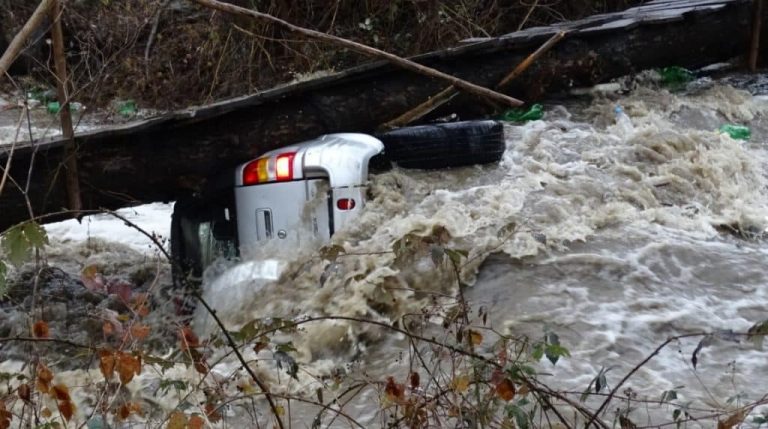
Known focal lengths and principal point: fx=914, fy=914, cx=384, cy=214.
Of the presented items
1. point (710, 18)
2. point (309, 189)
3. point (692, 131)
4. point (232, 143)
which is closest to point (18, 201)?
point (232, 143)

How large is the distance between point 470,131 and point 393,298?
1.89 meters

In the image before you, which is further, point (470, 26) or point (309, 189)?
point (470, 26)

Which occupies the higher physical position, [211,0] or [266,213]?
[211,0]

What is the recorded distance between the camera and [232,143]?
5.32 meters

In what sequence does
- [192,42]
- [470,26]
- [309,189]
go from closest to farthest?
[309,189] < [470,26] < [192,42]

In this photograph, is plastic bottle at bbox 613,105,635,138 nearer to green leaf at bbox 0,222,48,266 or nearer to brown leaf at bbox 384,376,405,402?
brown leaf at bbox 384,376,405,402

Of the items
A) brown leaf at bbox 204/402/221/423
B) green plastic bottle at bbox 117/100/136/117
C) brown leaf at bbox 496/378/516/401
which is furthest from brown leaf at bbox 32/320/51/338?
green plastic bottle at bbox 117/100/136/117

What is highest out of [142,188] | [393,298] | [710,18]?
[710,18]

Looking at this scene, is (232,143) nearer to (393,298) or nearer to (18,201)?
(18,201)

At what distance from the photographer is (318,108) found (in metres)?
5.71

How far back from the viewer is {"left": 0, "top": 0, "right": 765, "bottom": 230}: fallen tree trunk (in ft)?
16.3

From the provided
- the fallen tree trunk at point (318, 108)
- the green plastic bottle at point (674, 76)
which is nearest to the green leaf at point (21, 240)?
the fallen tree trunk at point (318, 108)

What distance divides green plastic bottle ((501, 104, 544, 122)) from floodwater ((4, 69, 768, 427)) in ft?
2.10

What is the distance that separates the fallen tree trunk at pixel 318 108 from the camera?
16.3 ft
